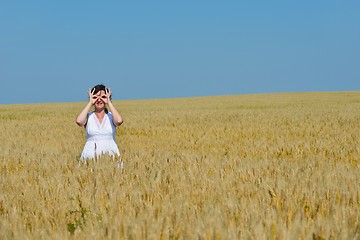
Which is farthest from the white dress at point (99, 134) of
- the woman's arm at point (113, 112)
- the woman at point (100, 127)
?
the woman's arm at point (113, 112)

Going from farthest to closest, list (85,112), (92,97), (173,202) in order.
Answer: (85,112) < (92,97) < (173,202)

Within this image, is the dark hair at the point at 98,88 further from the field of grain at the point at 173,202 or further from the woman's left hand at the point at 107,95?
the field of grain at the point at 173,202

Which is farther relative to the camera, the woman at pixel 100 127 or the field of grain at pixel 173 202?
the woman at pixel 100 127

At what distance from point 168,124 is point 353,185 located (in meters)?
12.2

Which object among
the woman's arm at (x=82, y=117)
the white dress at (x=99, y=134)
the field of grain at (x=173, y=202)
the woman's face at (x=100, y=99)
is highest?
the woman's face at (x=100, y=99)

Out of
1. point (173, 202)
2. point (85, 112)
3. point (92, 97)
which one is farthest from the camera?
point (85, 112)

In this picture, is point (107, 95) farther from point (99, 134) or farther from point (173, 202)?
point (173, 202)

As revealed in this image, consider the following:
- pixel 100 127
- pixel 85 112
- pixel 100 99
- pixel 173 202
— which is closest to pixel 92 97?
pixel 100 99

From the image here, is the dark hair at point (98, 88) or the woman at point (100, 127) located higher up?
the dark hair at point (98, 88)

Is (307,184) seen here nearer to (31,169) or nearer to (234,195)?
(234,195)

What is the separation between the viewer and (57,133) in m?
13.8

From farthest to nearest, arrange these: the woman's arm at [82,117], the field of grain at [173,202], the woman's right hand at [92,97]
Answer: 1. the woman's arm at [82,117]
2. the woman's right hand at [92,97]
3. the field of grain at [173,202]

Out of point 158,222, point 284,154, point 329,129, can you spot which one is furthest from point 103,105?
point 329,129

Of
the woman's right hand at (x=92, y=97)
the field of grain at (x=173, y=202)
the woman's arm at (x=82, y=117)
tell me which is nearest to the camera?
the field of grain at (x=173, y=202)
